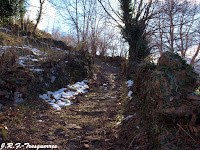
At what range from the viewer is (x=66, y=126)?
305cm

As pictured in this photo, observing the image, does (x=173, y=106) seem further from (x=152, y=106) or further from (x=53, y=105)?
(x=53, y=105)

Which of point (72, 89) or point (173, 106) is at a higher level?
point (173, 106)

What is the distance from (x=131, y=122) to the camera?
287 centimetres

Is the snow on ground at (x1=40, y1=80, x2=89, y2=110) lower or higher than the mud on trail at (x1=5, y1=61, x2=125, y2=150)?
higher

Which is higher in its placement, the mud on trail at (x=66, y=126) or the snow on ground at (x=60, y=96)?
the snow on ground at (x=60, y=96)

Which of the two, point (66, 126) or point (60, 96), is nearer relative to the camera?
point (66, 126)

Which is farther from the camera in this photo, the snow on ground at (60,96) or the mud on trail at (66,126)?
the snow on ground at (60,96)

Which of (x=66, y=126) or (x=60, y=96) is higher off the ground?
(x=60, y=96)

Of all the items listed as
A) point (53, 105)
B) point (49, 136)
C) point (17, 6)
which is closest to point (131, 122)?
point (49, 136)

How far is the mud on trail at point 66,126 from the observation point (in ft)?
7.88

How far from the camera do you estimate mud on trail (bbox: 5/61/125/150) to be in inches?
94.6

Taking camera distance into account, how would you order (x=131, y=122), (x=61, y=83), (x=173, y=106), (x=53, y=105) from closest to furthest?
(x=173, y=106) → (x=131, y=122) → (x=53, y=105) → (x=61, y=83)

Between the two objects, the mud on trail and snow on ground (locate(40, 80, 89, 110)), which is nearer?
the mud on trail

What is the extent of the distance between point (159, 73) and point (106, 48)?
12.7 meters
